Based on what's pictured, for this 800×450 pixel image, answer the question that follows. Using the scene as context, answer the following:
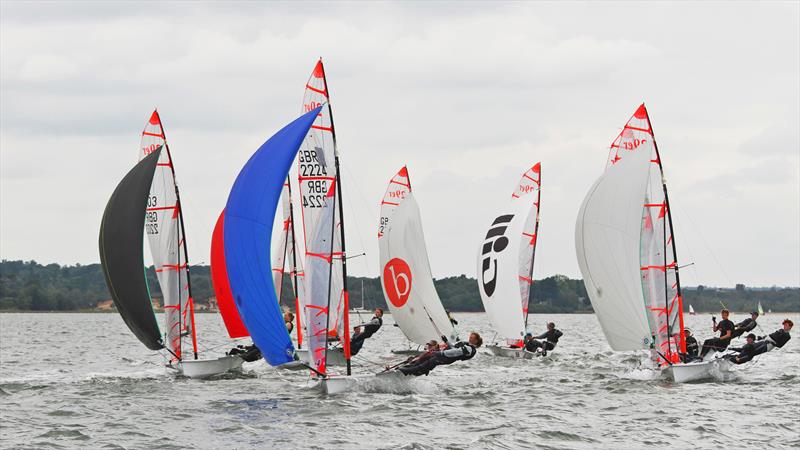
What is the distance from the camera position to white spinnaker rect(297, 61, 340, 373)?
21.3 metres

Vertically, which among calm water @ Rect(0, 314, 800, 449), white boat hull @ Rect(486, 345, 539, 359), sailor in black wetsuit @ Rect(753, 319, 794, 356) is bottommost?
calm water @ Rect(0, 314, 800, 449)

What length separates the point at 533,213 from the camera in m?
35.9

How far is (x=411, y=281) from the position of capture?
104 ft

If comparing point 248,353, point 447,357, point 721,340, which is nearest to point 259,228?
point 447,357

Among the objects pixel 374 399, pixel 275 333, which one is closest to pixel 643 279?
pixel 374 399

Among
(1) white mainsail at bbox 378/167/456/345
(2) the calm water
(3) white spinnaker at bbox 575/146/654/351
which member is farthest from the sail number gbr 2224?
(1) white mainsail at bbox 378/167/456/345

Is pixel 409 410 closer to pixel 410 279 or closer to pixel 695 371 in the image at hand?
pixel 695 371

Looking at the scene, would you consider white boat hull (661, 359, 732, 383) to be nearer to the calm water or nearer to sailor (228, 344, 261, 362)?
the calm water

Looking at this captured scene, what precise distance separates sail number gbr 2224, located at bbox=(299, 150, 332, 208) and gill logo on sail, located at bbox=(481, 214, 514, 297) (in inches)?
532

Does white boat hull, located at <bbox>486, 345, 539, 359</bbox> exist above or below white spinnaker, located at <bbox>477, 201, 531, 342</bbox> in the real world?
below

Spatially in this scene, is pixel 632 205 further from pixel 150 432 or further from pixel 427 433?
pixel 150 432

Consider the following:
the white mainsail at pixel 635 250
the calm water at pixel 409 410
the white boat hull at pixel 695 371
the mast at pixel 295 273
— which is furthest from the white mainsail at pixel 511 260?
the white boat hull at pixel 695 371

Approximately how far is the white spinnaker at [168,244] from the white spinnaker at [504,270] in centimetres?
1090

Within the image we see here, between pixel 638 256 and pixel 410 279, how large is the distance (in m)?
8.16
